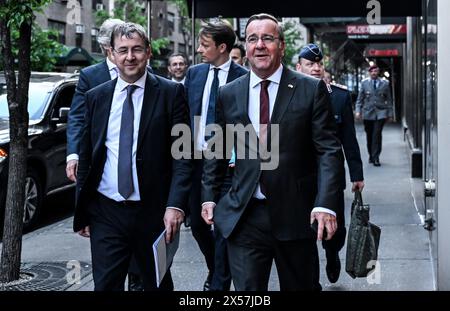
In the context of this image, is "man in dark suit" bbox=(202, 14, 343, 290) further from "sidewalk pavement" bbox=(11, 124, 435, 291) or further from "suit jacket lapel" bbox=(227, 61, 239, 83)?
"sidewalk pavement" bbox=(11, 124, 435, 291)

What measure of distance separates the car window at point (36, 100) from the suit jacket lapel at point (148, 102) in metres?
5.90

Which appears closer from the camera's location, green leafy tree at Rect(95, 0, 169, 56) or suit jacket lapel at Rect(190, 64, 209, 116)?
suit jacket lapel at Rect(190, 64, 209, 116)

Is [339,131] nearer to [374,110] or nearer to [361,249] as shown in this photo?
[361,249]

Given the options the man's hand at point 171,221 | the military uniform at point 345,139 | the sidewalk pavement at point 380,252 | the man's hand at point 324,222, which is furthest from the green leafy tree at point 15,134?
the man's hand at point 324,222

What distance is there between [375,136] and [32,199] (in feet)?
26.2

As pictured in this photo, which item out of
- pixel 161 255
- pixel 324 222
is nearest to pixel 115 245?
pixel 161 255

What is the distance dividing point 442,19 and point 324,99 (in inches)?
77.6

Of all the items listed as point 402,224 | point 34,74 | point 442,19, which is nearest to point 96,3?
point 34,74

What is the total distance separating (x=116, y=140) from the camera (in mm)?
4691

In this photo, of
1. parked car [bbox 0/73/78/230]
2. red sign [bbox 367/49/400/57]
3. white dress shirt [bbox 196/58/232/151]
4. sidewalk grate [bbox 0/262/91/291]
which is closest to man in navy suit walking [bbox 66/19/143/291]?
white dress shirt [bbox 196/58/232/151]

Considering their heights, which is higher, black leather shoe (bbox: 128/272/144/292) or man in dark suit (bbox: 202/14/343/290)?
man in dark suit (bbox: 202/14/343/290)

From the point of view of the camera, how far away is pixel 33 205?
980 centimetres

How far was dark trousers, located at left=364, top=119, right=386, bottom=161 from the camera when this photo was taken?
51.8ft

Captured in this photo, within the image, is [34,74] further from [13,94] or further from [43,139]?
[13,94]
